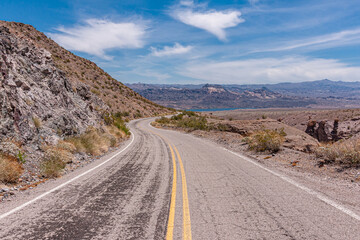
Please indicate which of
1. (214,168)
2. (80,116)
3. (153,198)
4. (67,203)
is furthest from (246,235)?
(80,116)

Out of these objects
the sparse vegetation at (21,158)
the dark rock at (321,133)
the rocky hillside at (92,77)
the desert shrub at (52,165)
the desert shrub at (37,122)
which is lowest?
the dark rock at (321,133)

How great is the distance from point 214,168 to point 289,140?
271 inches

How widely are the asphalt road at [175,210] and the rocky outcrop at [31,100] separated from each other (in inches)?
145

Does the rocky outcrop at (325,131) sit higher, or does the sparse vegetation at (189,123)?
the sparse vegetation at (189,123)

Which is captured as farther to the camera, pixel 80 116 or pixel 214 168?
pixel 80 116

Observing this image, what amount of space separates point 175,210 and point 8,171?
5.52 m

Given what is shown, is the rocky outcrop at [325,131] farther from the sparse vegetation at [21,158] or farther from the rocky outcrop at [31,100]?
the sparse vegetation at [21,158]

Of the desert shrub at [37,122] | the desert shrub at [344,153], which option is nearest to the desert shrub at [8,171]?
the desert shrub at [37,122]

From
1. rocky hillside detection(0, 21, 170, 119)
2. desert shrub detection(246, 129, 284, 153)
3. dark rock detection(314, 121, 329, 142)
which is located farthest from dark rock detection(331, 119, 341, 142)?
rocky hillside detection(0, 21, 170, 119)

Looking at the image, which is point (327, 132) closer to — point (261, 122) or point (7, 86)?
point (261, 122)

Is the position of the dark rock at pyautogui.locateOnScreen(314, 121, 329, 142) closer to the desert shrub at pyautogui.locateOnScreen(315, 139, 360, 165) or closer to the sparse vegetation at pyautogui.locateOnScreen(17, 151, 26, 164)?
the desert shrub at pyautogui.locateOnScreen(315, 139, 360, 165)

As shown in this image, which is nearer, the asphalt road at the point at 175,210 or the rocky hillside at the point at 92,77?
the asphalt road at the point at 175,210

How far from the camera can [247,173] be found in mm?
8242

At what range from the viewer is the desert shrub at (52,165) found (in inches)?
306
